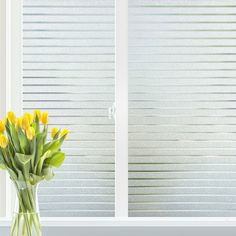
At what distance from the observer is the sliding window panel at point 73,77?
266 centimetres

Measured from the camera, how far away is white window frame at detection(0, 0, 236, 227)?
2.30 m

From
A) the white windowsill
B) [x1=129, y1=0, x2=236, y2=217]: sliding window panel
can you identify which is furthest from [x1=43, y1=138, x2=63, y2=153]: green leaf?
[x1=129, y1=0, x2=236, y2=217]: sliding window panel

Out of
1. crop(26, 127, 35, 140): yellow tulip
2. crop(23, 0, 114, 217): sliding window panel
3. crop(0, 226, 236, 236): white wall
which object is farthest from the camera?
crop(23, 0, 114, 217): sliding window panel

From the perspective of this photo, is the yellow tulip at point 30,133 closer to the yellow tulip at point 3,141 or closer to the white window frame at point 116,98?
the yellow tulip at point 3,141

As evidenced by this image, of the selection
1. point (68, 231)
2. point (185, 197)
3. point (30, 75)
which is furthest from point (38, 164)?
point (185, 197)

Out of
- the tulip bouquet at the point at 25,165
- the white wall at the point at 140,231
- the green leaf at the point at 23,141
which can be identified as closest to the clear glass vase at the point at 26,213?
the tulip bouquet at the point at 25,165

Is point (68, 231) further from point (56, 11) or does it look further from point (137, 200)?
point (56, 11)

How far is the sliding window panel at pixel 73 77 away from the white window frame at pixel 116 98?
0.25 feet

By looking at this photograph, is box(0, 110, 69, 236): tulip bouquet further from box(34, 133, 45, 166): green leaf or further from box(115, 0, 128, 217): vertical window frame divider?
box(115, 0, 128, 217): vertical window frame divider

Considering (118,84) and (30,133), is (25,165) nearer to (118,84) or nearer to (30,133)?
(30,133)

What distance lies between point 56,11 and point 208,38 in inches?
29.1

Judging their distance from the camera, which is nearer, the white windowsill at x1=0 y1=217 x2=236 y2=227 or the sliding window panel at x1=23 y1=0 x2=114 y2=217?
the white windowsill at x1=0 y1=217 x2=236 y2=227

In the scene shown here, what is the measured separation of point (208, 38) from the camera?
274 cm

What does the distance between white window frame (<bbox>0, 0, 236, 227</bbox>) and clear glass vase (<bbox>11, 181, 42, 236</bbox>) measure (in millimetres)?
475
